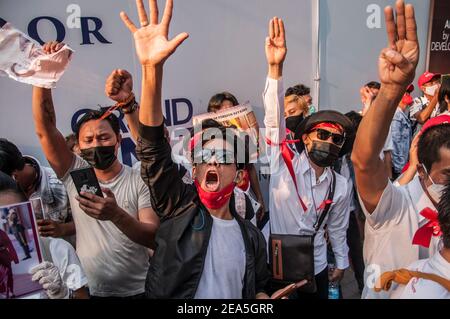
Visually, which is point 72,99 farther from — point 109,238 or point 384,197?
point 384,197

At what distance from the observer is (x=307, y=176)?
2.75 metres

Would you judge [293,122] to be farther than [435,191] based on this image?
Yes

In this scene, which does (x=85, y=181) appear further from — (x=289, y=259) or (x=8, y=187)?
(x=289, y=259)

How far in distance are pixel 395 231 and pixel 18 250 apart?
146 centimetres

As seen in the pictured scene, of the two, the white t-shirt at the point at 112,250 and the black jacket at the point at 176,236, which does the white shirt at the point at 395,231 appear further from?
the white t-shirt at the point at 112,250

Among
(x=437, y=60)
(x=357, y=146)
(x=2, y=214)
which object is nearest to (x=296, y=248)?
(x=357, y=146)

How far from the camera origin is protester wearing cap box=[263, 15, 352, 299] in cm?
263

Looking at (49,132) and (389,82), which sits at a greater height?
(389,82)

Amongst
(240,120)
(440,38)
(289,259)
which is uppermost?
(440,38)

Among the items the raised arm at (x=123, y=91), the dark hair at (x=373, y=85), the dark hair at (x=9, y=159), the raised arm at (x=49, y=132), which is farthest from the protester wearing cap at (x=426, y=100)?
the dark hair at (x=9, y=159)

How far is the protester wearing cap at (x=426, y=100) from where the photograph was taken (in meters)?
4.89

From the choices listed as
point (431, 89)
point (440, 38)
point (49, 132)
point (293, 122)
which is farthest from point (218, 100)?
point (440, 38)

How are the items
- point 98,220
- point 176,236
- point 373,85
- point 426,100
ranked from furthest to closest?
1. point 426,100
2. point 373,85
3. point 98,220
4. point 176,236

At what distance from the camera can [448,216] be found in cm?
151
